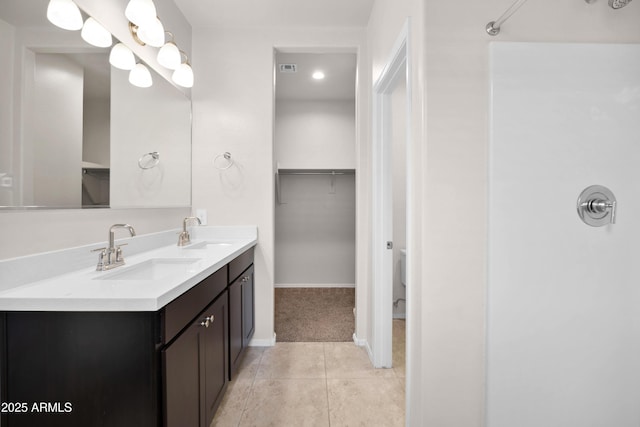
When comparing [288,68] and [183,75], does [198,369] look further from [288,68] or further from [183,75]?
[288,68]

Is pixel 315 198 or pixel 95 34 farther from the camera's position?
pixel 315 198

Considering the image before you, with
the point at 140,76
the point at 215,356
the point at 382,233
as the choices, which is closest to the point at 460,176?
the point at 382,233

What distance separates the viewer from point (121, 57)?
4.80 ft

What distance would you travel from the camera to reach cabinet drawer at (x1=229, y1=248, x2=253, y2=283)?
165 cm

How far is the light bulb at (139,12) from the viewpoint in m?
1.45

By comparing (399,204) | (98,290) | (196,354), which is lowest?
(196,354)

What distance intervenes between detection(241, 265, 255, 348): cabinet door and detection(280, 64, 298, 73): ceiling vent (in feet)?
6.62

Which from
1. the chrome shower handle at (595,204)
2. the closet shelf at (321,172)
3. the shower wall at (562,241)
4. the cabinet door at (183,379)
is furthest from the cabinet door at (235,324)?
the closet shelf at (321,172)

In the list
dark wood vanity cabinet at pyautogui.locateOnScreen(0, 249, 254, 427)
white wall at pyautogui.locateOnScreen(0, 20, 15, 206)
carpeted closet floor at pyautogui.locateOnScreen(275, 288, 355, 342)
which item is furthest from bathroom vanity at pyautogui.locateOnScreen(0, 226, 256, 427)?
carpeted closet floor at pyautogui.locateOnScreen(275, 288, 355, 342)

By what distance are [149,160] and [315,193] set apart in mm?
2288

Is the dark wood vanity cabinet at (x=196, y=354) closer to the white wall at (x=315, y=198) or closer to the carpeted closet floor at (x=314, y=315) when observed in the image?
the carpeted closet floor at (x=314, y=315)

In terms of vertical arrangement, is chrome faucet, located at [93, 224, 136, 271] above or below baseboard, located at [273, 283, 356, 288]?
above

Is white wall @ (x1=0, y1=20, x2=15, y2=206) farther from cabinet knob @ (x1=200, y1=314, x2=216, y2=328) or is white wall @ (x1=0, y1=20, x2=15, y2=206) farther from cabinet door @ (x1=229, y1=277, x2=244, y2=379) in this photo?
cabinet door @ (x1=229, y1=277, x2=244, y2=379)

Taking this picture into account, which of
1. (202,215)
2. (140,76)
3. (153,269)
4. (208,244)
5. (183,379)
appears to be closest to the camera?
(183,379)
